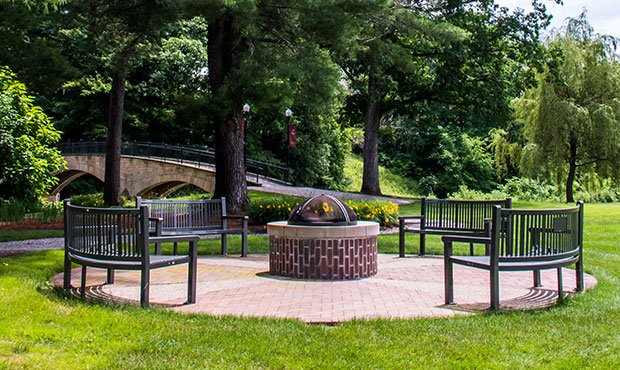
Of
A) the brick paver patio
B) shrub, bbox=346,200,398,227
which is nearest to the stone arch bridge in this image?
shrub, bbox=346,200,398,227

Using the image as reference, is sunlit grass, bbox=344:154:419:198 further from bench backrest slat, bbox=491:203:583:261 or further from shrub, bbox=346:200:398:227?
bench backrest slat, bbox=491:203:583:261

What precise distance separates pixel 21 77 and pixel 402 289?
64.9 feet

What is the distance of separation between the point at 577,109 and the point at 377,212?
14.9 metres

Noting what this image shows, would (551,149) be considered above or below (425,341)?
above

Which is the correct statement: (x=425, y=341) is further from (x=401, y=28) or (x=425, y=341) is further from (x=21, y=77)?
(x=21, y=77)

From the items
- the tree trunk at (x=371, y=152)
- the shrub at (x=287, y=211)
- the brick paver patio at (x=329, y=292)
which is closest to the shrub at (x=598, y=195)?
the tree trunk at (x=371, y=152)

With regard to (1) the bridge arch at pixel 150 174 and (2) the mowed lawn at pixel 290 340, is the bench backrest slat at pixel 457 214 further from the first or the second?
(1) the bridge arch at pixel 150 174

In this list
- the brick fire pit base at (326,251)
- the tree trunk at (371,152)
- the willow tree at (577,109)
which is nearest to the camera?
the brick fire pit base at (326,251)

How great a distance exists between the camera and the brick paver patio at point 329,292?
18.6 ft

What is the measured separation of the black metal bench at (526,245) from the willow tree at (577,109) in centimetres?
2129

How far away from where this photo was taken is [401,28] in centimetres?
1848

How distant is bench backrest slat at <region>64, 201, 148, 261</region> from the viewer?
591 cm

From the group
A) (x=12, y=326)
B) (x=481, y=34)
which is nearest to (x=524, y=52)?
(x=481, y=34)

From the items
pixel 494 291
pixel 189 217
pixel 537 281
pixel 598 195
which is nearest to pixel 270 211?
pixel 189 217
